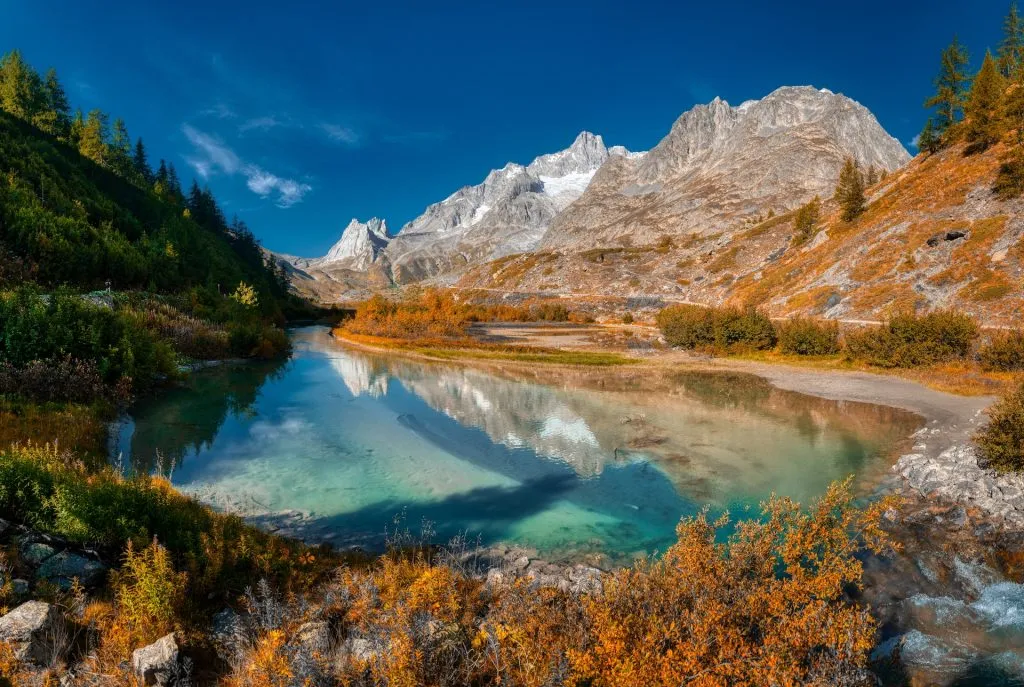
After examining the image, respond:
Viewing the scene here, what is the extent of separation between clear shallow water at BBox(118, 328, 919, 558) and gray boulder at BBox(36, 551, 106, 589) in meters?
5.56

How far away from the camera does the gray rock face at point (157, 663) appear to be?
550cm

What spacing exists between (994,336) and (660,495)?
35227 mm

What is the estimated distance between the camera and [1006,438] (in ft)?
50.4

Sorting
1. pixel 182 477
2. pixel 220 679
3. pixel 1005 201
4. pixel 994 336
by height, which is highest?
pixel 1005 201

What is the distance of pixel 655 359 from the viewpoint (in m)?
48.1

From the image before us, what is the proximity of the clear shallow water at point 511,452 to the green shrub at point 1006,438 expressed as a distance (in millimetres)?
3211

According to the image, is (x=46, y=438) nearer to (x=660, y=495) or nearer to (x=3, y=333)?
(x=3, y=333)

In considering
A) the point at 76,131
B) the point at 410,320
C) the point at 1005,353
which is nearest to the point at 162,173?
the point at 76,131

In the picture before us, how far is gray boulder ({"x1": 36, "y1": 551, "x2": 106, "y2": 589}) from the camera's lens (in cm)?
725

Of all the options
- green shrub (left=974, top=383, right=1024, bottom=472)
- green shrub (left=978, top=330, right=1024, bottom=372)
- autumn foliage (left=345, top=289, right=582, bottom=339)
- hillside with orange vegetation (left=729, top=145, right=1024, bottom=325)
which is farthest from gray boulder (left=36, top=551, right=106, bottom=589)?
hillside with orange vegetation (left=729, top=145, right=1024, bottom=325)

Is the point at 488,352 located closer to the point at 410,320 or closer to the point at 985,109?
the point at 410,320

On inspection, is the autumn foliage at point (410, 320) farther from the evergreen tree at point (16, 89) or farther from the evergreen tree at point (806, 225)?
the evergreen tree at point (806, 225)

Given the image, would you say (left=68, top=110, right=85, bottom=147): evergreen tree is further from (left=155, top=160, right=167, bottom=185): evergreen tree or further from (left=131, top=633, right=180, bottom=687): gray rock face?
(left=131, top=633, right=180, bottom=687): gray rock face

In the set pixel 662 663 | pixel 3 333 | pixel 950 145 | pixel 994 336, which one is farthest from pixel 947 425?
pixel 950 145
